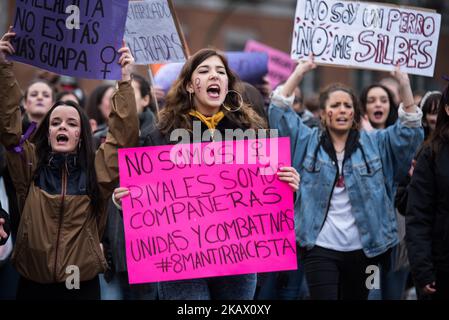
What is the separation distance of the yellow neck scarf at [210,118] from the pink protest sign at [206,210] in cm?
15

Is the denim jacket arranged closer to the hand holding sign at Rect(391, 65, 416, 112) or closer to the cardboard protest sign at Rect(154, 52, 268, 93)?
the hand holding sign at Rect(391, 65, 416, 112)

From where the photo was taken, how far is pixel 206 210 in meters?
4.82

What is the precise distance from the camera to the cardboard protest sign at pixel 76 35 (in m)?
5.16

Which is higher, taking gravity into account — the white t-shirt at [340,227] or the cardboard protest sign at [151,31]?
the cardboard protest sign at [151,31]

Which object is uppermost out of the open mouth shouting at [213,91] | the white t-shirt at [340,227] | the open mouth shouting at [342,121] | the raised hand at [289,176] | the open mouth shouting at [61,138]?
the open mouth shouting at [213,91]

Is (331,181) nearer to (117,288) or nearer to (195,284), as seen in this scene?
(195,284)

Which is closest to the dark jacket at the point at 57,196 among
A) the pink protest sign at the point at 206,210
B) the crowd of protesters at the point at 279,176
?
the crowd of protesters at the point at 279,176

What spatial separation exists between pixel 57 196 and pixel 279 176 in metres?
1.27

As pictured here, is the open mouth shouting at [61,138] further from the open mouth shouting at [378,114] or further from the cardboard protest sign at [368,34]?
the open mouth shouting at [378,114]

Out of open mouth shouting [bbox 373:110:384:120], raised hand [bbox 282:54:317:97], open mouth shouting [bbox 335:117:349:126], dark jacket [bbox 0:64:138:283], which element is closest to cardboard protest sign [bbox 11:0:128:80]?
dark jacket [bbox 0:64:138:283]

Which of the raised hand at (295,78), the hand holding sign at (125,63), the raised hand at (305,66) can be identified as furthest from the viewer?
the raised hand at (305,66)

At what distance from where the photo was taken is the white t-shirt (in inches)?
225

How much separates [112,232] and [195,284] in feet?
5.27
